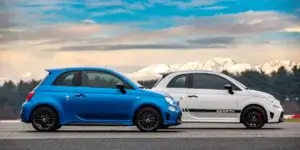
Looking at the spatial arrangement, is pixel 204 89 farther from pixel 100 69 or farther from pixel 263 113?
pixel 100 69

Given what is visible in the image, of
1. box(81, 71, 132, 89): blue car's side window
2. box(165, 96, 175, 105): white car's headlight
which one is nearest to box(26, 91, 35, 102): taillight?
box(81, 71, 132, 89): blue car's side window

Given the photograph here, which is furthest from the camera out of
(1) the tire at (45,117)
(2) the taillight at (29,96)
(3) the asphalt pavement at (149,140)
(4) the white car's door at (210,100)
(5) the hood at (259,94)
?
(5) the hood at (259,94)

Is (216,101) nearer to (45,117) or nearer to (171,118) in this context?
(171,118)

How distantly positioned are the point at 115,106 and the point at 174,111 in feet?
3.80

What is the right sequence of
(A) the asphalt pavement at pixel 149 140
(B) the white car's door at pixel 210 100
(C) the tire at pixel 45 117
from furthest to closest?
(B) the white car's door at pixel 210 100 < (C) the tire at pixel 45 117 < (A) the asphalt pavement at pixel 149 140

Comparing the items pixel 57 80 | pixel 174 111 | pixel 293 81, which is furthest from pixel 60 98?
pixel 293 81

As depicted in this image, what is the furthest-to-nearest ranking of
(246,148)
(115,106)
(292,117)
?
(292,117) → (115,106) → (246,148)

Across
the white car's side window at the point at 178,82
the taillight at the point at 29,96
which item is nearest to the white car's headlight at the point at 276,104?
the white car's side window at the point at 178,82

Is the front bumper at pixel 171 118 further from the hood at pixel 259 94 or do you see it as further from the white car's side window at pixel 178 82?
the hood at pixel 259 94

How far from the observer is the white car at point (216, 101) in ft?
58.0

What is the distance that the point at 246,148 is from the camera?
1224 cm

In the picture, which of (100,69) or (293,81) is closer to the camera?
(100,69)

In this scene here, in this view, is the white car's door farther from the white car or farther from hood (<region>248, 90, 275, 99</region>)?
hood (<region>248, 90, 275, 99</region>)

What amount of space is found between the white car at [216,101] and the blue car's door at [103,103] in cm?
170
